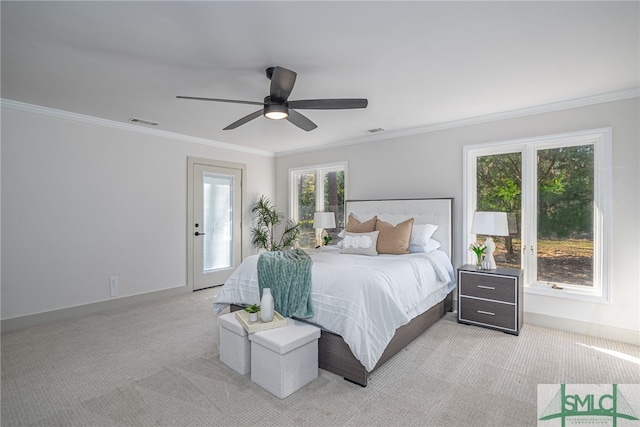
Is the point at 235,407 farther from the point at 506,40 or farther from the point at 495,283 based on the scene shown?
the point at 506,40

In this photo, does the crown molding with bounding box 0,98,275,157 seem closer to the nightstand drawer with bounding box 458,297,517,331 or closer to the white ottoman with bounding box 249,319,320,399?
the white ottoman with bounding box 249,319,320,399

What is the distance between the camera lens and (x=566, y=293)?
3.62m

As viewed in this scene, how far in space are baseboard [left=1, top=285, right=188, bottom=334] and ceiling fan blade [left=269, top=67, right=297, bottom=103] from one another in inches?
141

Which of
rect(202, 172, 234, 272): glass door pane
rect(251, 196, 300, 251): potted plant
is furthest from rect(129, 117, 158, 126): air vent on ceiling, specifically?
rect(251, 196, 300, 251): potted plant

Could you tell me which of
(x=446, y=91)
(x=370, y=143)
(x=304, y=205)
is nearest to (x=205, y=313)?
(x=304, y=205)

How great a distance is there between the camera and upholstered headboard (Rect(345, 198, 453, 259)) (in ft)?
14.1

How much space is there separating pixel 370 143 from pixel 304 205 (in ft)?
6.01

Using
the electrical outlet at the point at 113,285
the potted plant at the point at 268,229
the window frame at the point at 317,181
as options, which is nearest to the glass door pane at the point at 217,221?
the potted plant at the point at 268,229

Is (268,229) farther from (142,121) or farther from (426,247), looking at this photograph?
(426,247)

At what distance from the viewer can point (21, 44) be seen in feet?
7.66

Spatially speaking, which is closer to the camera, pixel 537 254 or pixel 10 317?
pixel 10 317

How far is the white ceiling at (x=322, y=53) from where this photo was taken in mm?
1982

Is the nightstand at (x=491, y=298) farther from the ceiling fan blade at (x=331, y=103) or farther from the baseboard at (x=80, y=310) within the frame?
the baseboard at (x=80, y=310)

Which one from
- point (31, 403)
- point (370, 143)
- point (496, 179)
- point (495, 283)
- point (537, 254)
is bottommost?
point (31, 403)
